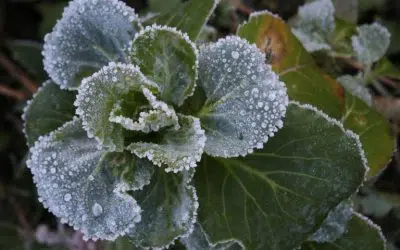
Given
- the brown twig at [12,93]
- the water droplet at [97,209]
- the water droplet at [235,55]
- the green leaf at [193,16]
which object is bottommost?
the brown twig at [12,93]

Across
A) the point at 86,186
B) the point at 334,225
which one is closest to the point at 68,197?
the point at 86,186

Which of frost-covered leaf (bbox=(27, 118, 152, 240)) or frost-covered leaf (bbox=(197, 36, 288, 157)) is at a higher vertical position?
frost-covered leaf (bbox=(197, 36, 288, 157))

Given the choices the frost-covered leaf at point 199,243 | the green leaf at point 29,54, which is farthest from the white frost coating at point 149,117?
the green leaf at point 29,54

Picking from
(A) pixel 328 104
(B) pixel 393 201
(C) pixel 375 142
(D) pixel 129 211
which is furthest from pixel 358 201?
(D) pixel 129 211

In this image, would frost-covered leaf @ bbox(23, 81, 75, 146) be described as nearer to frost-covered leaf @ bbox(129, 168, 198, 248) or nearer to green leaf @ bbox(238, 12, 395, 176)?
frost-covered leaf @ bbox(129, 168, 198, 248)

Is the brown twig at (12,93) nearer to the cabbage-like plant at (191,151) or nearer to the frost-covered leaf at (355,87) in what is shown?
the cabbage-like plant at (191,151)

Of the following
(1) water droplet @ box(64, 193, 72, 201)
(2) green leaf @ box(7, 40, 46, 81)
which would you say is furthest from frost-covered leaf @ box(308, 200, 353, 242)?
(2) green leaf @ box(7, 40, 46, 81)

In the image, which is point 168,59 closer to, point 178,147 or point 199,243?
point 178,147
